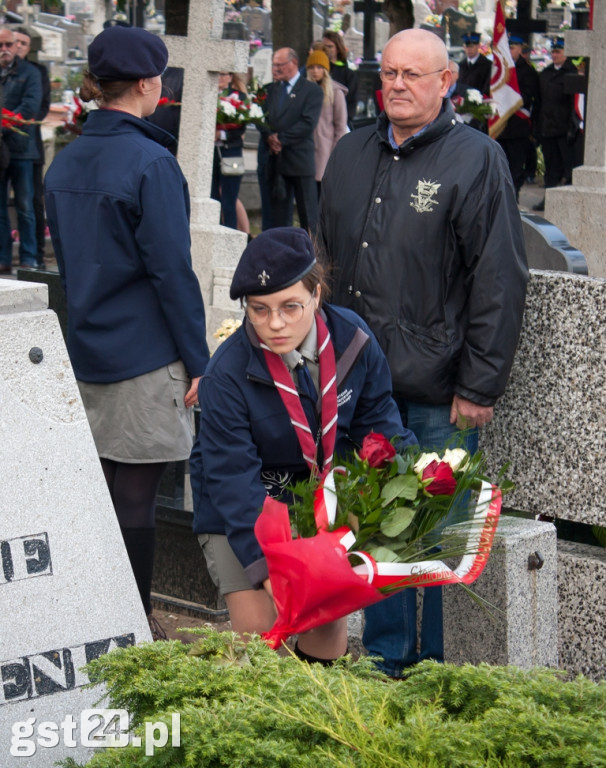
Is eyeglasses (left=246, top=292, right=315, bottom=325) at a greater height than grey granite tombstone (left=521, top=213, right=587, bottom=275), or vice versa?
eyeglasses (left=246, top=292, right=315, bottom=325)

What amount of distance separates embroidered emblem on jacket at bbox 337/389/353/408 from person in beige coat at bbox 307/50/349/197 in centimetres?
895

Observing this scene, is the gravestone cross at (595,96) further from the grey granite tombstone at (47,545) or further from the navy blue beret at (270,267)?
the grey granite tombstone at (47,545)

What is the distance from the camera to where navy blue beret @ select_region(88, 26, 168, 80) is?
364cm

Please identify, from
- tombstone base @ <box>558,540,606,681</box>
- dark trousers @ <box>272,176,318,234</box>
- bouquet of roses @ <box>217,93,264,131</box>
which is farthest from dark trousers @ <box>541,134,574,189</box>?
tombstone base @ <box>558,540,606,681</box>

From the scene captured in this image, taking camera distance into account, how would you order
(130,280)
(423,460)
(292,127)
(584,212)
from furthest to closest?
(292,127) → (584,212) → (130,280) → (423,460)

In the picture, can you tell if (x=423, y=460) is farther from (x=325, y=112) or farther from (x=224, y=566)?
(x=325, y=112)

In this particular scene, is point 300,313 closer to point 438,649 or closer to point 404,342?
point 404,342

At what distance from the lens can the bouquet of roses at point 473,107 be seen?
13.9 meters

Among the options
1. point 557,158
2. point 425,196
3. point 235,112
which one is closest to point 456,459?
point 425,196

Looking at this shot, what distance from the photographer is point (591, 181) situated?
372 inches

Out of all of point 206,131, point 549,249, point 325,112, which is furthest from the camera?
point 325,112

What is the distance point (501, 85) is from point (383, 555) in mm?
11618

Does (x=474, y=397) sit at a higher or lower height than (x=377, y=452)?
lower

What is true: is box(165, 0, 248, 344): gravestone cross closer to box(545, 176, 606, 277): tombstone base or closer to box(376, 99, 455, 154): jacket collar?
box(545, 176, 606, 277): tombstone base
